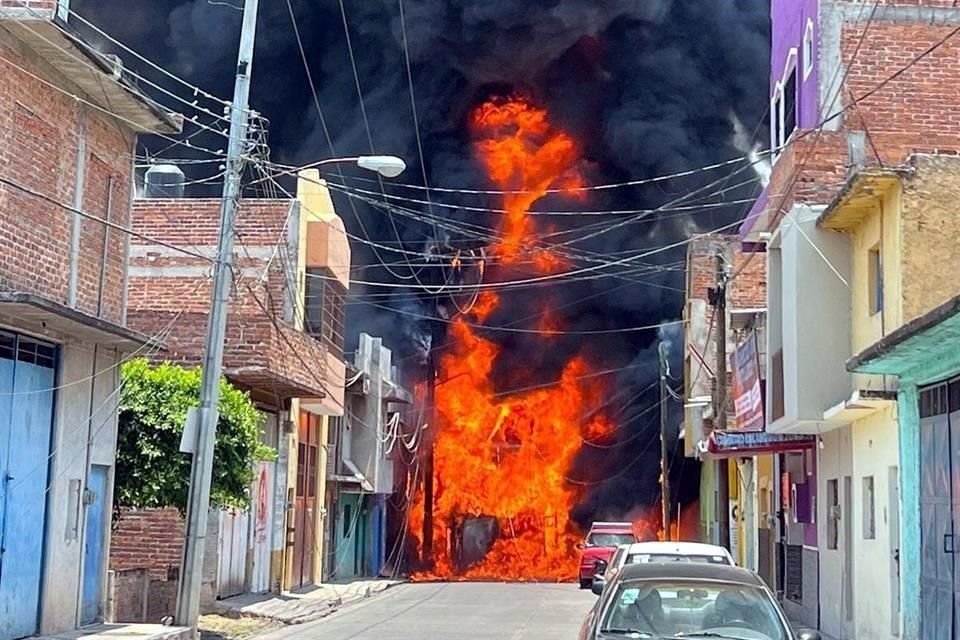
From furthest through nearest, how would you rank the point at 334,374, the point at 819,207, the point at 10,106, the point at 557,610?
the point at 334,374, the point at 557,610, the point at 819,207, the point at 10,106

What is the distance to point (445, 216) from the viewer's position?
5638cm

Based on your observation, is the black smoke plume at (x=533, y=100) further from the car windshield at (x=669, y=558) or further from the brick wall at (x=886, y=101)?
the car windshield at (x=669, y=558)

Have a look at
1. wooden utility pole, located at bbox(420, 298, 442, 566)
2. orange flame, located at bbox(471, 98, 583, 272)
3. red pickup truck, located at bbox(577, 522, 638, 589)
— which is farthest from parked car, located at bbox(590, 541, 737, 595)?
orange flame, located at bbox(471, 98, 583, 272)

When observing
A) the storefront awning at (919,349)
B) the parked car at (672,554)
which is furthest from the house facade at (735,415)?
the storefront awning at (919,349)

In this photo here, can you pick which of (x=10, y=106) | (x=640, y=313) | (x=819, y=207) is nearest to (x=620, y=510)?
(x=640, y=313)

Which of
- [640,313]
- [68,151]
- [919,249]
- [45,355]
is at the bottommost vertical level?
[45,355]

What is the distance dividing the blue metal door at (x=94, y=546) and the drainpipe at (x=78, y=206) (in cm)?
Answer: 302

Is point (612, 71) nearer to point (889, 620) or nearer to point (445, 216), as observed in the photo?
point (445, 216)

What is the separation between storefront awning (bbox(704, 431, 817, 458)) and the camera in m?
24.3

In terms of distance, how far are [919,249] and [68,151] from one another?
37.9ft

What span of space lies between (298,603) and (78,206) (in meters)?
13.8

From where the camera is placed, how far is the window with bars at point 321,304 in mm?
33000

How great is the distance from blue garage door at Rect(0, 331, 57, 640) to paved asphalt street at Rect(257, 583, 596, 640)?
202 inches

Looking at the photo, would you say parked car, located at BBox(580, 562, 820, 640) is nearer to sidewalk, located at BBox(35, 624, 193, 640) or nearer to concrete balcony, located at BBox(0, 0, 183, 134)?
sidewalk, located at BBox(35, 624, 193, 640)
